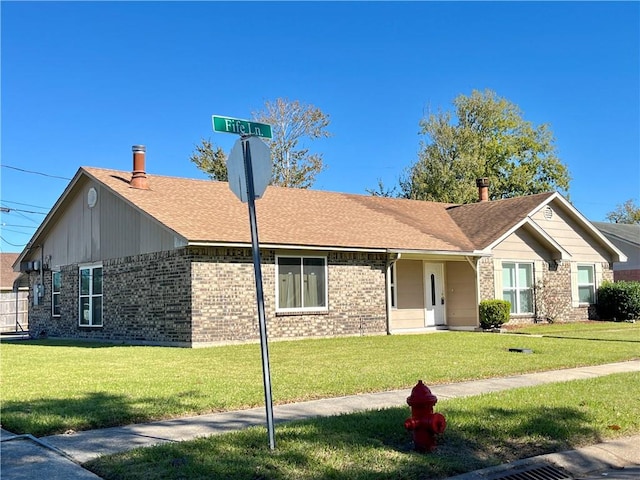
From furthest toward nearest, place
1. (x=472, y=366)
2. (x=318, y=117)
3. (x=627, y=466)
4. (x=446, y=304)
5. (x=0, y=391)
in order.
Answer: (x=318, y=117), (x=446, y=304), (x=472, y=366), (x=0, y=391), (x=627, y=466)

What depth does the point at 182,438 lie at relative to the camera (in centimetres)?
650

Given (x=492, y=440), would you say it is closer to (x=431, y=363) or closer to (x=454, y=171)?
(x=431, y=363)

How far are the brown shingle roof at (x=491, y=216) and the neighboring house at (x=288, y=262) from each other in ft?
0.26

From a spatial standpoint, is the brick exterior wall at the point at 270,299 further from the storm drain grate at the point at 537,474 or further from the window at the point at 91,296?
the storm drain grate at the point at 537,474

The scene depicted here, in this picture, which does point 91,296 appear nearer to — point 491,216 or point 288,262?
point 288,262

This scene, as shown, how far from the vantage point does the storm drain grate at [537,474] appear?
5.62 meters

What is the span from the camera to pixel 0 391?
9297 millimetres

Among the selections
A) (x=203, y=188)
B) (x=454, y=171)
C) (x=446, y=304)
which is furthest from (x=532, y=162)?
(x=203, y=188)

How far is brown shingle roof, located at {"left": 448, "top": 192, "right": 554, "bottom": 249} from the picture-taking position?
2253 centimetres

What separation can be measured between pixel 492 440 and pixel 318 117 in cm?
3696

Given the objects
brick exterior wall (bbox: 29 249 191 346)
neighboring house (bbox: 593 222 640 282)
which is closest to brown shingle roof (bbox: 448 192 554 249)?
brick exterior wall (bbox: 29 249 191 346)

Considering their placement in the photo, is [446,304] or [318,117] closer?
[446,304]

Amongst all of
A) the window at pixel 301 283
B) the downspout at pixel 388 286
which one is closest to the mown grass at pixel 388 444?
the window at pixel 301 283

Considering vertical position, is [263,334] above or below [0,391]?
above
